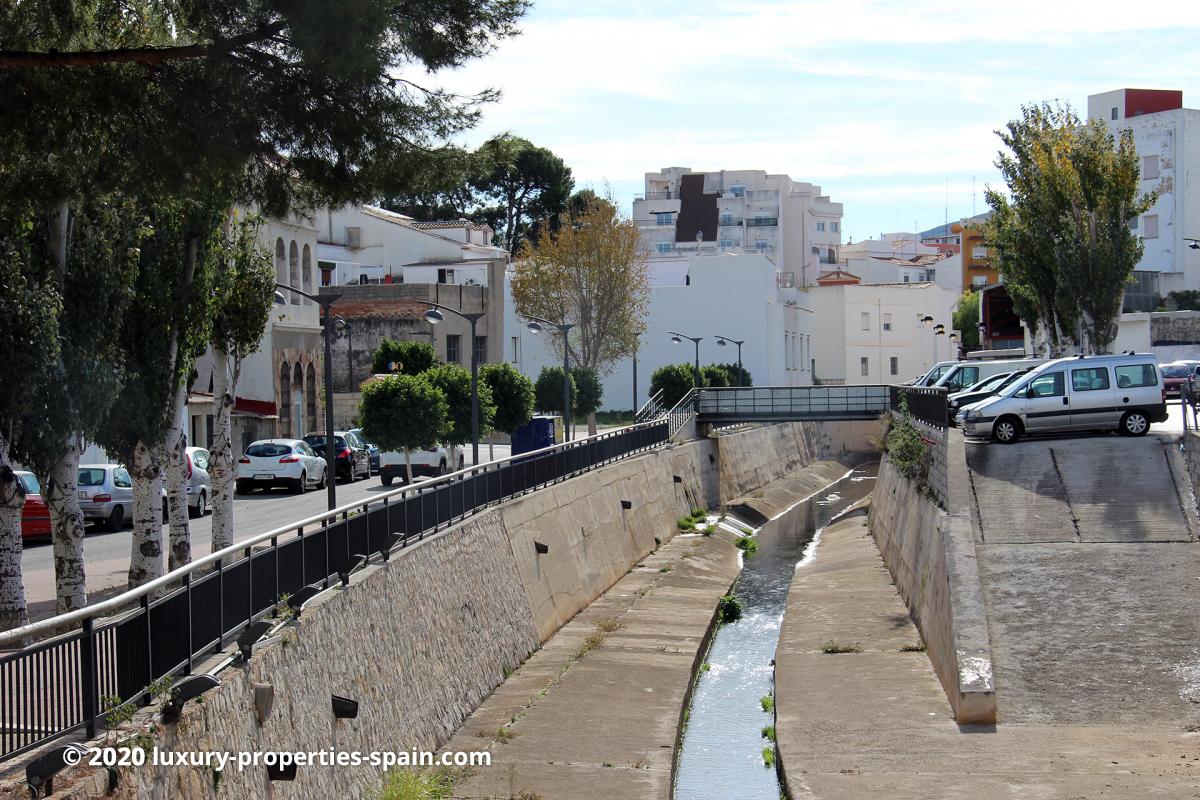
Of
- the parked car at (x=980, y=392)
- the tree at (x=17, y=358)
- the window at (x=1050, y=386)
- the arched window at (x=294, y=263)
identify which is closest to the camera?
the tree at (x=17, y=358)

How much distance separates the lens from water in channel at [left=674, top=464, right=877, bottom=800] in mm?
15938

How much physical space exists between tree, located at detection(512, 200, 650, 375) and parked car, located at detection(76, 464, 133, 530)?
31332mm

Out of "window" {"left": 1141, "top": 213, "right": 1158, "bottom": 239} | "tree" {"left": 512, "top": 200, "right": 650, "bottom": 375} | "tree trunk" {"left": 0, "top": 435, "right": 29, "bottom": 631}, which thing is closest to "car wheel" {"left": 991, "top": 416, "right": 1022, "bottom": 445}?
"tree trunk" {"left": 0, "top": 435, "right": 29, "bottom": 631}

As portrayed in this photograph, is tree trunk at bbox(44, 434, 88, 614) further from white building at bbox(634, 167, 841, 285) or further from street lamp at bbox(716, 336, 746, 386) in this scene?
white building at bbox(634, 167, 841, 285)

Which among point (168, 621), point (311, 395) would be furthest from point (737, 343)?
point (168, 621)

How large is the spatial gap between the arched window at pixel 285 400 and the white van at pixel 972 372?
2096 cm

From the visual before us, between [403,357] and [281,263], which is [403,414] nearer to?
[281,263]

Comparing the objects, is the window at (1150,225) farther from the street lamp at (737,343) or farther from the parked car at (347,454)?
the parked car at (347,454)

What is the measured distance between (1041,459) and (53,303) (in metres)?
17.0

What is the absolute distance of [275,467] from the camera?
111 feet

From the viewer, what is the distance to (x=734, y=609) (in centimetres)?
2672

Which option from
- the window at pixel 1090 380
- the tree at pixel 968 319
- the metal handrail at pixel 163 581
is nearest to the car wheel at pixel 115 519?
the metal handrail at pixel 163 581

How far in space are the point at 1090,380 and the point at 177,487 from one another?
16631 millimetres

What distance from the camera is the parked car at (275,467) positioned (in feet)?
111
